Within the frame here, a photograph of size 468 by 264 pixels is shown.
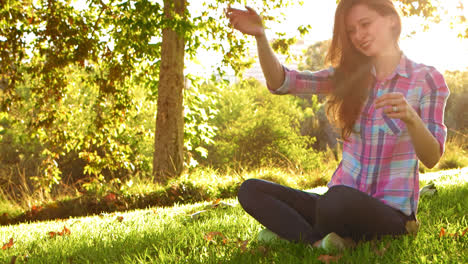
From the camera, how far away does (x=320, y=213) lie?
8.79ft

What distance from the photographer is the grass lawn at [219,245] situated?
2.41 m

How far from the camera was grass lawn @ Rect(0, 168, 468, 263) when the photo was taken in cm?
241

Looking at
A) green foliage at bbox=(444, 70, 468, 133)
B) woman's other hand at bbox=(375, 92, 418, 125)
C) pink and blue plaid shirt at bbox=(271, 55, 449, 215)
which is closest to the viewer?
woman's other hand at bbox=(375, 92, 418, 125)


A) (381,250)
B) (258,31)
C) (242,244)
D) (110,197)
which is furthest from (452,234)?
(110,197)

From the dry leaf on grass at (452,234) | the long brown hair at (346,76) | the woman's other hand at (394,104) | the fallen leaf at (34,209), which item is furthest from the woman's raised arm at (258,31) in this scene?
the fallen leaf at (34,209)

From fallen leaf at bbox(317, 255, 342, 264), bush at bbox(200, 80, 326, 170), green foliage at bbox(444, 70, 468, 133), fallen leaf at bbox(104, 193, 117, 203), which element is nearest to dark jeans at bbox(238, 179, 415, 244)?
fallen leaf at bbox(317, 255, 342, 264)

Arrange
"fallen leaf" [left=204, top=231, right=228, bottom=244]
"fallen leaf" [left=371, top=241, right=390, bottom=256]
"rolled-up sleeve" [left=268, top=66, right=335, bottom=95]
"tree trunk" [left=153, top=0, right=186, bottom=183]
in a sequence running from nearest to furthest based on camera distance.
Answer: "fallen leaf" [left=371, top=241, right=390, bottom=256] → "rolled-up sleeve" [left=268, top=66, right=335, bottom=95] → "fallen leaf" [left=204, top=231, right=228, bottom=244] → "tree trunk" [left=153, top=0, right=186, bottom=183]

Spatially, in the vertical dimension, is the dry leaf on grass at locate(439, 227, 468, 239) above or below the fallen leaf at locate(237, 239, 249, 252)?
above

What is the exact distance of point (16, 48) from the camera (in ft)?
30.2

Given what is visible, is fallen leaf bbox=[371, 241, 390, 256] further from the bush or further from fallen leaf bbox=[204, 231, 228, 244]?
the bush

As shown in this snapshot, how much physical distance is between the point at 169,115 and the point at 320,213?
7.82 meters

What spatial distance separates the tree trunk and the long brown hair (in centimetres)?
749

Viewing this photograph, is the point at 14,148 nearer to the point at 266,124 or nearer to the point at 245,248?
the point at 266,124

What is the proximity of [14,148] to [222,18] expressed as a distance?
73.3ft
